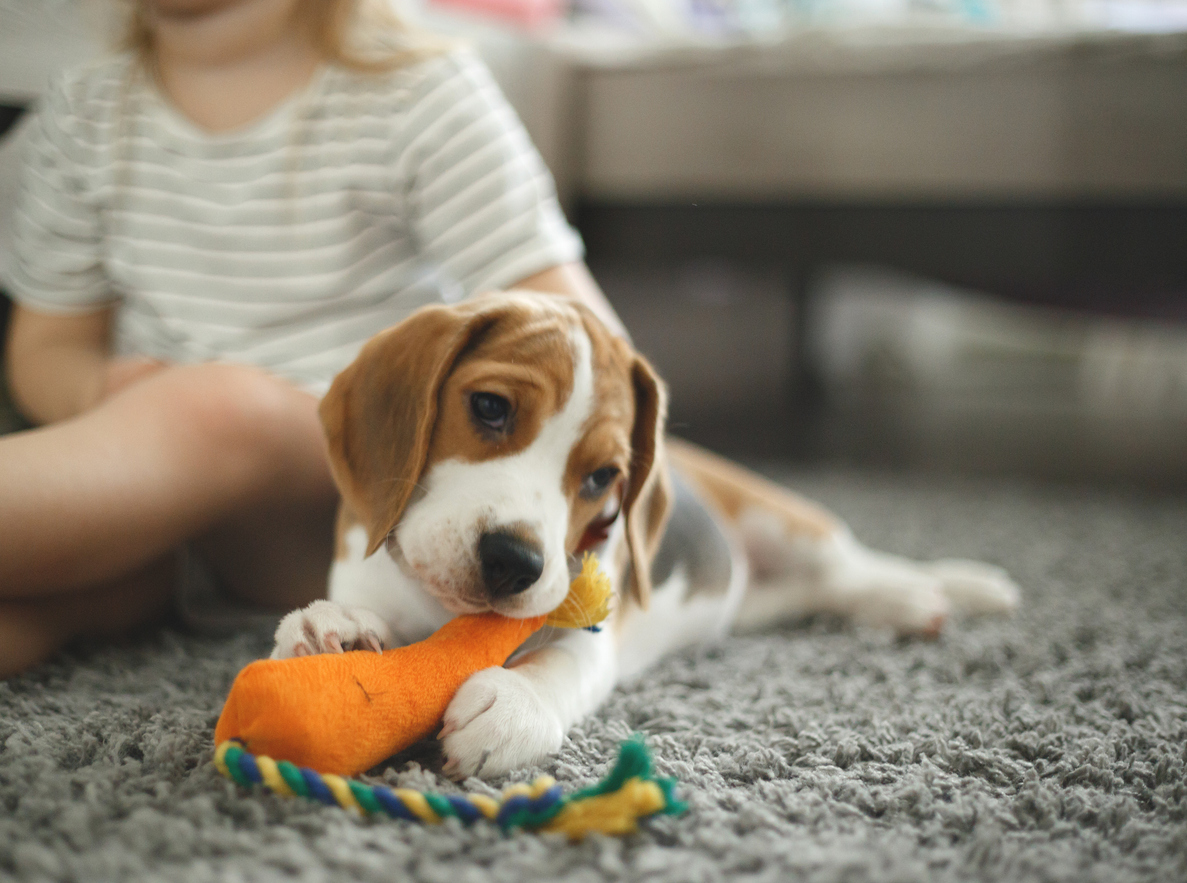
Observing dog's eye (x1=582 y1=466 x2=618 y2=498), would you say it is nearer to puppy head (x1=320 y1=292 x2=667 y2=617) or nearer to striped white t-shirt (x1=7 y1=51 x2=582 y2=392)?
puppy head (x1=320 y1=292 x2=667 y2=617)

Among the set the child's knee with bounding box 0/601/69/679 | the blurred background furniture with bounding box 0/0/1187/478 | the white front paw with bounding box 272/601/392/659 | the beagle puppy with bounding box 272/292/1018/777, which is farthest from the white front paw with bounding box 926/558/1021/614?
the child's knee with bounding box 0/601/69/679

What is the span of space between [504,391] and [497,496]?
0.44 feet

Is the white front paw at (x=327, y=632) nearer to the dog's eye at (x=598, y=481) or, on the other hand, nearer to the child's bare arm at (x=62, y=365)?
the dog's eye at (x=598, y=481)

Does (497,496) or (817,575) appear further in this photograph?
(817,575)

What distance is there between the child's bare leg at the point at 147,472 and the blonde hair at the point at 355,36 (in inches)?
25.5

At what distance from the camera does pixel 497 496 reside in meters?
1.03

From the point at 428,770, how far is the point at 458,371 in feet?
1.52

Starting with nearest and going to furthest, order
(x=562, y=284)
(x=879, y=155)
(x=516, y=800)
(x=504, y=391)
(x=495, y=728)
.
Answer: (x=516, y=800)
(x=495, y=728)
(x=504, y=391)
(x=562, y=284)
(x=879, y=155)

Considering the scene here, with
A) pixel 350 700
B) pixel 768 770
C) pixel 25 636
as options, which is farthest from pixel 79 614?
pixel 768 770

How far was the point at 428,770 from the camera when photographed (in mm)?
963

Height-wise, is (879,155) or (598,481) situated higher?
(879,155)

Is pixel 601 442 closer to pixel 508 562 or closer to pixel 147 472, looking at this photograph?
pixel 508 562

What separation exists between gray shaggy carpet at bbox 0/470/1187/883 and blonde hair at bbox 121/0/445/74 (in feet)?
3.44

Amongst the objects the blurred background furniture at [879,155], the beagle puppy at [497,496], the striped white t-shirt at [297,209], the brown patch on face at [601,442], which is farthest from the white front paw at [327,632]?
the blurred background furniture at [879,155]
